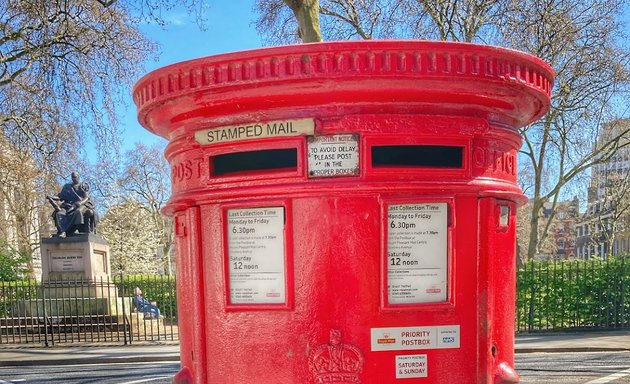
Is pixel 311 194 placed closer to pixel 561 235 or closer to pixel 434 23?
pixel 434 23

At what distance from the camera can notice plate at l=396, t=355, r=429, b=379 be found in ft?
5.32

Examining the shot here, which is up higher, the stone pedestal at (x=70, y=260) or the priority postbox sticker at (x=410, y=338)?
the priority postbox sticker at (x=410, y=338)

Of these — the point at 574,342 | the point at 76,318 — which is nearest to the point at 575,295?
the point at 574,342

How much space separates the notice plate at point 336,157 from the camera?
1.58 metres

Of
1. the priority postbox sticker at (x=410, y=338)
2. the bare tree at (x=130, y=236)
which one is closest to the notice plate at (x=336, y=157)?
the priority postbox sticker at (x=410, y=338)

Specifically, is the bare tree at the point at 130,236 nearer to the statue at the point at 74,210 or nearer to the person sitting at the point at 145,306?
the statue at the point at 74,210

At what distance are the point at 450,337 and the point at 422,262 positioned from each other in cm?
25

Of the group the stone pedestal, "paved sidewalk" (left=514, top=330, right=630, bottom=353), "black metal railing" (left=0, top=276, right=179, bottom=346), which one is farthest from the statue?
"paved sidewalk" (left=514, top=330, right=630, bottom=353)

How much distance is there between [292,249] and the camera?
1.62 metres

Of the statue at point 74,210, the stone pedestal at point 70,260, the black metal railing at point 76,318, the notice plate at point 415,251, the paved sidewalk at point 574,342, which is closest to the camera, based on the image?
the notice plate at point 415,251

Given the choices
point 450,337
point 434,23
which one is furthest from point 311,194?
point 434,23

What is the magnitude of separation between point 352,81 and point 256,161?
41 centimetres

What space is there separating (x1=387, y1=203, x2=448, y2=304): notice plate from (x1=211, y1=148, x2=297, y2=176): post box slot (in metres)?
0.34

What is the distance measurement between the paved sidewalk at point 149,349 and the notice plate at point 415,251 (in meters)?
9.74
